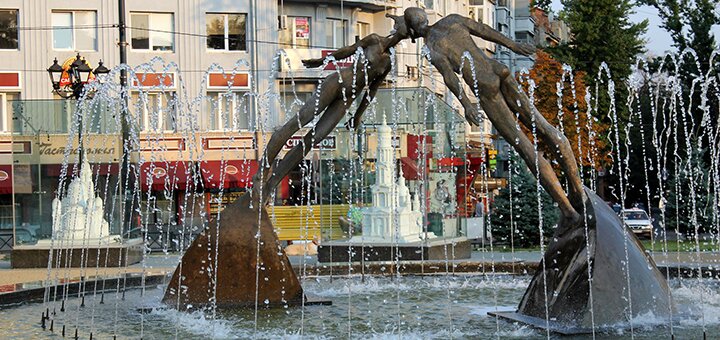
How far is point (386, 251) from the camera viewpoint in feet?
72.9

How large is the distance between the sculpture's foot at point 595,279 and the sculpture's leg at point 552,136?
158 millimetres

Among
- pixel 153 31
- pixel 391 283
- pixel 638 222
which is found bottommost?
pixel 638 222

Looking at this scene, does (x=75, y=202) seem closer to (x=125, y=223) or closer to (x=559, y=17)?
(x=125, y=223)

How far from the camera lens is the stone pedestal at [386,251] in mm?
22003

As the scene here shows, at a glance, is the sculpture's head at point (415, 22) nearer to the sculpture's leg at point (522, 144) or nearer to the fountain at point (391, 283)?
the fountain at point (391, 283)

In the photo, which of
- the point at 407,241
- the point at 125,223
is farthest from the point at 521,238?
the point at 125,223

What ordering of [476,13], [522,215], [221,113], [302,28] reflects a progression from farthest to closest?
1. [476,13]
2. [302,28]
3. [221,113]
4. [522,215]

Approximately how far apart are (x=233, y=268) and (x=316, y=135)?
5.27 ft

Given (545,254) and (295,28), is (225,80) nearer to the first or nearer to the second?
(295,28)

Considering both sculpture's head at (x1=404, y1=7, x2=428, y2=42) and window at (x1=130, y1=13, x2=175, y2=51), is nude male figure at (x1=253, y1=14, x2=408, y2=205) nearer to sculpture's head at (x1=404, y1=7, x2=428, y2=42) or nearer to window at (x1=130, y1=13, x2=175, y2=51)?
sculpture's head at (x1=404, y1=7, x2=428, y2=42)

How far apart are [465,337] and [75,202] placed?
557 inches

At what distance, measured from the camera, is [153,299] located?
559 inches

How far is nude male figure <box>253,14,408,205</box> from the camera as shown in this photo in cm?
1234

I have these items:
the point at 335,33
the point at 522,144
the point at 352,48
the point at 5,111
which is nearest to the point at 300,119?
the point at 352,48
